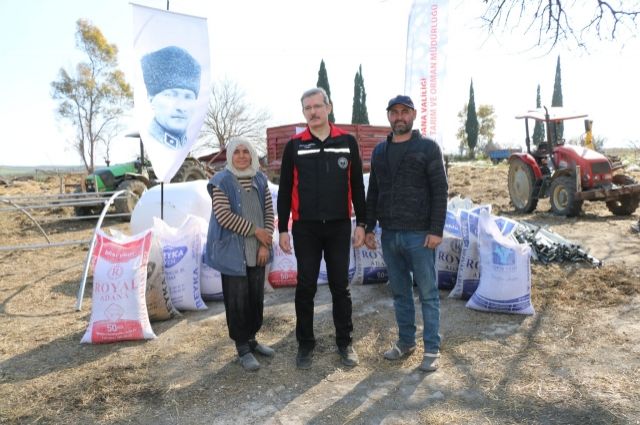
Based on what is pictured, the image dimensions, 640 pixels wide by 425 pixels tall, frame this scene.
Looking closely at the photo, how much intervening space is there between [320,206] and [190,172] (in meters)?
9.90

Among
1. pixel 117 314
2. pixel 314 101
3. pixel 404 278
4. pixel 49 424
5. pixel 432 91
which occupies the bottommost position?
pixel 49 424

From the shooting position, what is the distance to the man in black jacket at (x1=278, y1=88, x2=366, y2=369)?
297 cm

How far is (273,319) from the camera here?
402cm

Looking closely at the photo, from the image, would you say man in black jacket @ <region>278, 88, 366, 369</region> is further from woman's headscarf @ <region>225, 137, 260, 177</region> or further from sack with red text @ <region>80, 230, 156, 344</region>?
sack with red text @ <region>80, 230, 156, 344</region>

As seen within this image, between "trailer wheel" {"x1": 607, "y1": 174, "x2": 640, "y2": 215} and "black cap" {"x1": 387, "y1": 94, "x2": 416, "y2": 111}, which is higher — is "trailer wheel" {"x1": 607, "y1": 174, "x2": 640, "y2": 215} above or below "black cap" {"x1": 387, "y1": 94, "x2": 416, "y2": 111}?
below

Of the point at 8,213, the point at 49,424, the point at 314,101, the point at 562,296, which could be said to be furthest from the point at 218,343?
the point at 8,213

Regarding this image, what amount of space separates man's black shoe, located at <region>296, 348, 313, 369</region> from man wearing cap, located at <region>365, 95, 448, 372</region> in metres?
0.50

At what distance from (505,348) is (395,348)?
2.55ft

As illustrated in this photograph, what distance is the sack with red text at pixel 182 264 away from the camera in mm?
4176

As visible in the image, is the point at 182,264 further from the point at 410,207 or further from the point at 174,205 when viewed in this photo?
the point at 410,207

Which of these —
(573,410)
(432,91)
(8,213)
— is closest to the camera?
(573,410)

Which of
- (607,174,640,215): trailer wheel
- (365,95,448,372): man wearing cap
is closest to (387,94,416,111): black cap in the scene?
(365,95,448,372): man wearing cap

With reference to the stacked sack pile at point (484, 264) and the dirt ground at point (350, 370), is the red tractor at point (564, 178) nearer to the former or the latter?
the dirt ground at point (350, 370)

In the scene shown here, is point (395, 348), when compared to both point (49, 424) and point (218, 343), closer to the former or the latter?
point (218, 343)
